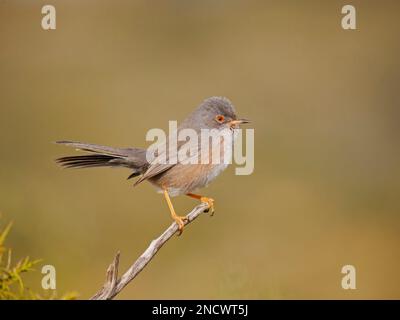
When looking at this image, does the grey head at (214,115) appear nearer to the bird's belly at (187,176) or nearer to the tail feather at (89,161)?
the bird's belly at (187,176)

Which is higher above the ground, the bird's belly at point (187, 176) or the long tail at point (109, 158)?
the long tail at point (109, 158)

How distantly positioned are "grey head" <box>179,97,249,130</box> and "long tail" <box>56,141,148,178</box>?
0.45 meters

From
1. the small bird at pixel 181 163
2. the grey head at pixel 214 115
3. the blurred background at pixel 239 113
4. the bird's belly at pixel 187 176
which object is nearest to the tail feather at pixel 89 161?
the small bird at pixel 181 163

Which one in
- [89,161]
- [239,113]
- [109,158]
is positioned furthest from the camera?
[239,113]

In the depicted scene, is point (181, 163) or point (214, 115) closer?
point (181, 163)

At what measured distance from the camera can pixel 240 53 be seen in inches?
574

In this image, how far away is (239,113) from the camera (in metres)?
11.1

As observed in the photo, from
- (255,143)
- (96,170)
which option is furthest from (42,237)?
(255,143)

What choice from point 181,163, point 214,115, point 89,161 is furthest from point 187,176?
point 89,161

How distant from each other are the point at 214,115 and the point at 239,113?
6.28 meters

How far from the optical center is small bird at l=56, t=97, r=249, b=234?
4699mm

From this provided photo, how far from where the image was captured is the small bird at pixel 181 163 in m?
4.70

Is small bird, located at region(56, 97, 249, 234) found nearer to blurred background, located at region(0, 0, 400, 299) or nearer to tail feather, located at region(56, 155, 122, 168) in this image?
tail feather, located at region(56, 155, 122, 168)

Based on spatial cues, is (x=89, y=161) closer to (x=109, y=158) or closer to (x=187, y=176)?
(x=109, y=158)
